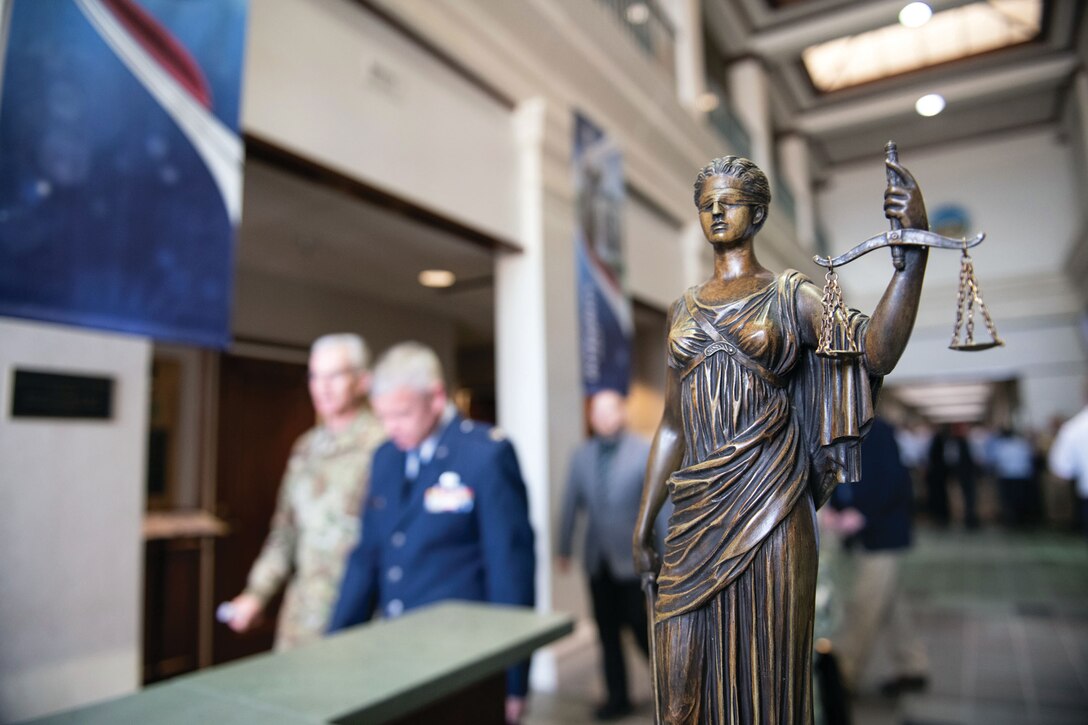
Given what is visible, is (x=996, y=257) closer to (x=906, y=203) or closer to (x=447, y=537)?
(x=447, y=537)

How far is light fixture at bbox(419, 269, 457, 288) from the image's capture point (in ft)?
19.6

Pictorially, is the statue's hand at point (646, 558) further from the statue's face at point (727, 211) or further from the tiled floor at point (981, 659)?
the tiled floor at point (981, 659)

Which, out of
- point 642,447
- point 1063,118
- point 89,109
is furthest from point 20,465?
point 1063,118

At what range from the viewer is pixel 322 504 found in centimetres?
276

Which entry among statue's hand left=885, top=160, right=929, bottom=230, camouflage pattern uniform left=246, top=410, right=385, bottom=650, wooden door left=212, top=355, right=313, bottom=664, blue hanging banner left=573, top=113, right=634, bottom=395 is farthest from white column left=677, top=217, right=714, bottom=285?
statue's hand left=885, top=160, right=929, bottom=230

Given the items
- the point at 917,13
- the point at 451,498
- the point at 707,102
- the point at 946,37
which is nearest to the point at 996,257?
the point at 946,37

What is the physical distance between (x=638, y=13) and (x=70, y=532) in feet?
20.5

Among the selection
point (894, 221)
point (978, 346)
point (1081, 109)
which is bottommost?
point (978, 346)

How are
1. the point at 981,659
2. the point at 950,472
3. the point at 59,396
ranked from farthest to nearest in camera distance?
1. the point at 950,472
2. the point at 981,659
3. the point at 59,396

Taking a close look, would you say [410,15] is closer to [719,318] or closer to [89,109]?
[89,109]

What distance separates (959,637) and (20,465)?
558cm

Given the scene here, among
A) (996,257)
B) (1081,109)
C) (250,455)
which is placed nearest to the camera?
(996,257)

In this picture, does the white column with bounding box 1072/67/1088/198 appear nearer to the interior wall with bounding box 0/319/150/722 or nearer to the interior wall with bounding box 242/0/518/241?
the interior wall with bounding box 242/0/518/241

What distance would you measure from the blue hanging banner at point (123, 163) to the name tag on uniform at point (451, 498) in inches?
37.9
